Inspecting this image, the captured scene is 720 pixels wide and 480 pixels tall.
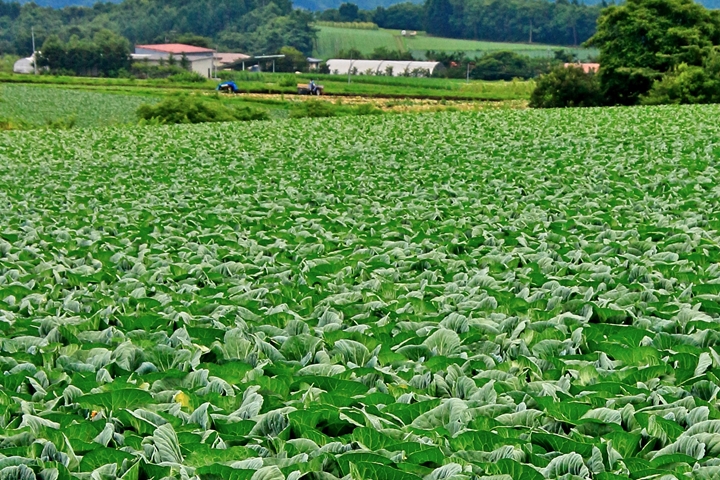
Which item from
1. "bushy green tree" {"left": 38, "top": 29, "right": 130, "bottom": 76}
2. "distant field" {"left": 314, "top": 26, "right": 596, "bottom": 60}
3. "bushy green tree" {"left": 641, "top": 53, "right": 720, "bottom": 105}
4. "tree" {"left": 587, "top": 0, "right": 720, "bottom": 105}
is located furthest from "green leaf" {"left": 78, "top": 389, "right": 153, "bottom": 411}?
"distant field" {"left": 314, "top": 26, "right": 596, "bottom": 60}

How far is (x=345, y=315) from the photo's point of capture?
5.32 metres

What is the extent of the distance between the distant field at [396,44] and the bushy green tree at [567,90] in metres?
97.5

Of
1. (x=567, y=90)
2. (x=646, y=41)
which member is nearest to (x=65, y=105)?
(x=567, y=90)

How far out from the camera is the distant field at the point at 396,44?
153m

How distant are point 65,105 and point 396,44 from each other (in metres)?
114

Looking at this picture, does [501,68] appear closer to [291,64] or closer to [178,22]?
[291,64]

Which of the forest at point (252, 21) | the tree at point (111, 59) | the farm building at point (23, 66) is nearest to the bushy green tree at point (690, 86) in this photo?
the tree at point (111, 59)

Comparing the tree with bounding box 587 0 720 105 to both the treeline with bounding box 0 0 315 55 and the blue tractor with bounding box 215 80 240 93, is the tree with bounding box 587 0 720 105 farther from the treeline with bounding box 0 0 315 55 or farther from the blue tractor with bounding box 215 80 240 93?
the treeline with bounding box 0 0 315 55

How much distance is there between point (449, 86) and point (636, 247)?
78989 millimetres

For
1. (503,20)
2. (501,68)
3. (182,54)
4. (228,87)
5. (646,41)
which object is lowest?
(228,87)

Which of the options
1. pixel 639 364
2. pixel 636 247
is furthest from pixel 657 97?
pixel 639 364

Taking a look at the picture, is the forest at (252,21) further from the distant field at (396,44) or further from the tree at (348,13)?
the tree at (348,13)

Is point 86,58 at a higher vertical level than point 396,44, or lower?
lower

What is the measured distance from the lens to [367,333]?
482 cm
